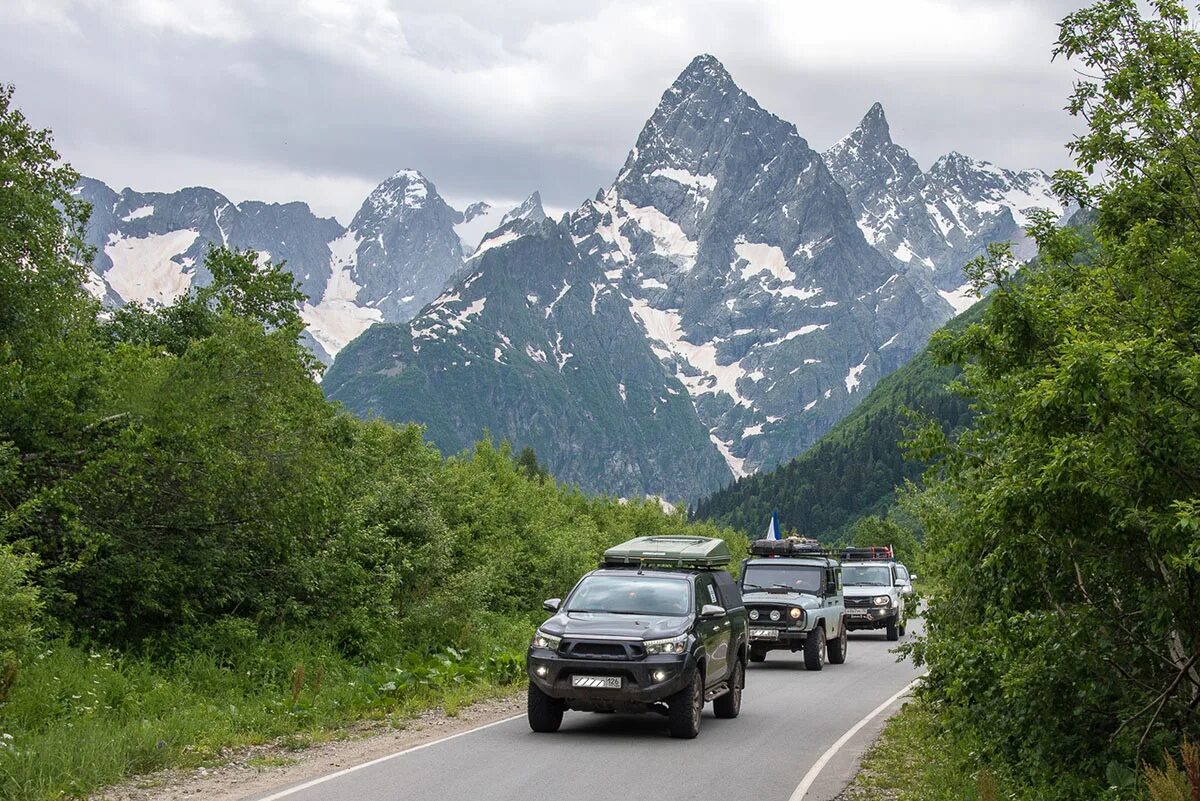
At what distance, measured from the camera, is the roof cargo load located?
1716cm

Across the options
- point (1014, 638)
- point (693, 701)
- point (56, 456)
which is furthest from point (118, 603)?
point (1014, 638)

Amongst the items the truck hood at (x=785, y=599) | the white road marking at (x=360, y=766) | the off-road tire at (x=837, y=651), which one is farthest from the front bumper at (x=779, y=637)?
the white road marking at (x=360, y=766)

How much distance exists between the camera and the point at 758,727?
15234 millimetres

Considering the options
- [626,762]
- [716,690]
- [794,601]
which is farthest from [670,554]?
[794,601]

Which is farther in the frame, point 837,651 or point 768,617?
point 837,651

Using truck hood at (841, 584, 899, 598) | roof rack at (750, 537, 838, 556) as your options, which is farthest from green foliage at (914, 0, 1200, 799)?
truck hood at (841, 584, 899, 598)

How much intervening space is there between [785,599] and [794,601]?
21 cm

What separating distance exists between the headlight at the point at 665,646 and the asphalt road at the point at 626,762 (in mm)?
1001

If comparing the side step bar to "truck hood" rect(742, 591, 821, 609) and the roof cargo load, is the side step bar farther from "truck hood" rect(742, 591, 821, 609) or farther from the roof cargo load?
"truck hood" rect(742, 591, 821, 609)

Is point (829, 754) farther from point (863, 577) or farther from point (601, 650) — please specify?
point (863, 577)

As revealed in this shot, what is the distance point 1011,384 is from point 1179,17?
3632 millimetres

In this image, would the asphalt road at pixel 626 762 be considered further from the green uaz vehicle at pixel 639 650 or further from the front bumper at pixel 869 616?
the front bumper at pixel 869 616

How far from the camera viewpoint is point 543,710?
45.7 ft

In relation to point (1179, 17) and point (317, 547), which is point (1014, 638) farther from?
point (317, 547)
